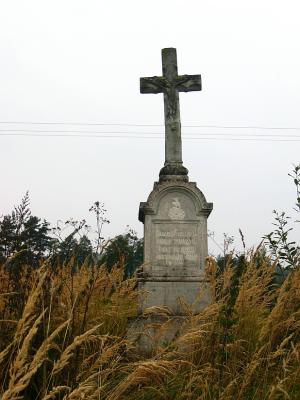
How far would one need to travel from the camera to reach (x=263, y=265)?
16.0 ft

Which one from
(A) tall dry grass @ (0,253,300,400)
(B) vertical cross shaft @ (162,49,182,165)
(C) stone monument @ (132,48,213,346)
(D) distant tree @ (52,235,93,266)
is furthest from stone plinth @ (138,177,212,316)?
(D) distant tree @ (52,235,93,266)

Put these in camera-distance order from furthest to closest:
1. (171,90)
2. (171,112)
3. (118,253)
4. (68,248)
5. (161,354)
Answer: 1. (171,90)
2. (171,112)
3. (118,253)
4. (68,248)
5. (161,354)

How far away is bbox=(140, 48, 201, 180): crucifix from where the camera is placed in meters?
6.92

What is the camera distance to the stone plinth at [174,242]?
6.22 metres

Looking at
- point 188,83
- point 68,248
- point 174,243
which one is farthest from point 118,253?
point 188,83

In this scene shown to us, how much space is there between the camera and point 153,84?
23.9 ft

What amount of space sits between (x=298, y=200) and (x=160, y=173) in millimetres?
2221

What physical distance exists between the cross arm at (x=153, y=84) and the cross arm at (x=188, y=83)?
8.2 inches

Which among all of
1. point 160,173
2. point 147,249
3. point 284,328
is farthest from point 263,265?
point 160,173

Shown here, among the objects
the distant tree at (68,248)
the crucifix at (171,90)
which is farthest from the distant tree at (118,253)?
the crucifix at (171,90)

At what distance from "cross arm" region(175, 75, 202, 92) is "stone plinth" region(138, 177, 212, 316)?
5.22ft

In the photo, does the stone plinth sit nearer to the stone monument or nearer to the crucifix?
the stone monument

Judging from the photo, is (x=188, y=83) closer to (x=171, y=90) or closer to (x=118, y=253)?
(x=171, y=90)

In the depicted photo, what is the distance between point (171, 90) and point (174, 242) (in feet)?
7.64
